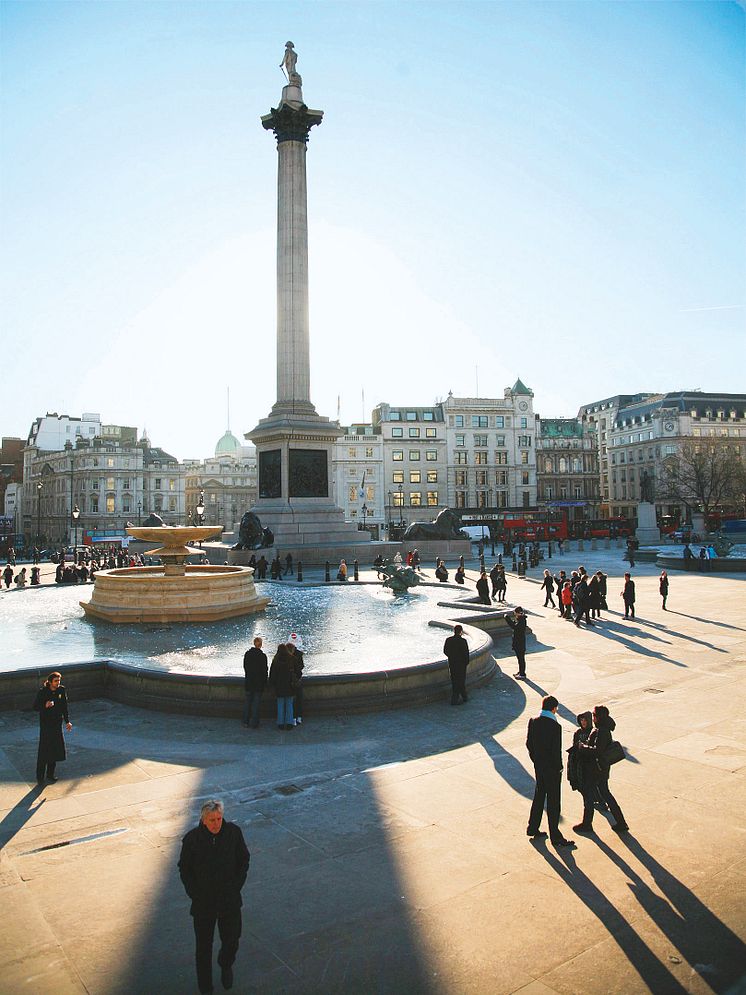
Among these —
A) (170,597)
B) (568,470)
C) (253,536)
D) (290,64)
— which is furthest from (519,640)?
(568,470)

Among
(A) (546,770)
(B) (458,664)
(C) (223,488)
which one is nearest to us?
(A) (546,770)

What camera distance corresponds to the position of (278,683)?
9.98 meters

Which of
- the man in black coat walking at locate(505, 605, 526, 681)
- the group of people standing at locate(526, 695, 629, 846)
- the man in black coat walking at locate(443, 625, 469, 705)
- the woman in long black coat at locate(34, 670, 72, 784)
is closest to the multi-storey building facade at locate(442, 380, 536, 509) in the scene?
the man in black coat walking at locate(505, 605, 526, 681)

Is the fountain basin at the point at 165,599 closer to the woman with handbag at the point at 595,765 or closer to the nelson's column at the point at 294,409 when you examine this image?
the woman with handbag at the point at 595,765

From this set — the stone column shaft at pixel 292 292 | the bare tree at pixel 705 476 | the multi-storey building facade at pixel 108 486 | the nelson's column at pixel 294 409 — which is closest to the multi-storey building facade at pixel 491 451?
the bare tree at pixel 705 476

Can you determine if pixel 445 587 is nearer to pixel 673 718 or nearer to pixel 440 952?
pixel 673 718

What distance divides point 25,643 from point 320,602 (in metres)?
9.14

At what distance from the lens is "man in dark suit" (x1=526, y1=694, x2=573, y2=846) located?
654 centimetres

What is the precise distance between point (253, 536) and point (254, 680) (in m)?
27.2

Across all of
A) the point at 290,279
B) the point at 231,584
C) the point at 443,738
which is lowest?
the point at 443,738

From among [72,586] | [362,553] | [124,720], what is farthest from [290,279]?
[124,720]

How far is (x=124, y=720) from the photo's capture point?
34.9 ft

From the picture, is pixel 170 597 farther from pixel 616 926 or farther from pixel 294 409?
pixel 294 409

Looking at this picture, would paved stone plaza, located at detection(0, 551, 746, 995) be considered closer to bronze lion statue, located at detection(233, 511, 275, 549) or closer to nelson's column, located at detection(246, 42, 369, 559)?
bronze lion statue, located at detection(233, 511, 275, 549)
